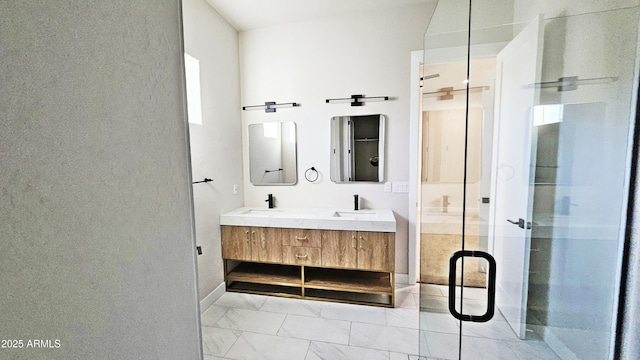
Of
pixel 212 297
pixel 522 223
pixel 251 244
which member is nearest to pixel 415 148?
pixel 522 223

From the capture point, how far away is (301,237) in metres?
2.50

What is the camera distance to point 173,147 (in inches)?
34.1

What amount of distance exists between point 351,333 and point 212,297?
143 cm

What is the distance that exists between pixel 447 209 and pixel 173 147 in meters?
2.77

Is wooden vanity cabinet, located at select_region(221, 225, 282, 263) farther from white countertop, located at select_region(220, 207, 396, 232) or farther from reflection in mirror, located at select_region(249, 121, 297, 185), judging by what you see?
reflection in mirror, located at select_region(249, 121, 297, 185)

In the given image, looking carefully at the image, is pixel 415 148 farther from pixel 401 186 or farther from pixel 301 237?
pixel 301 237

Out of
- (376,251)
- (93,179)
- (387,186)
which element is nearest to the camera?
(93,179)

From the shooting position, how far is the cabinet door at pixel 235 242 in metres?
2.63

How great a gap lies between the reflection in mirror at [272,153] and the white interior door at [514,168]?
2.04 metres

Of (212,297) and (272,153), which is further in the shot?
(272,153)

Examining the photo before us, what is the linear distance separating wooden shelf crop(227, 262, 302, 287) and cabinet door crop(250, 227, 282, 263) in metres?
0.23

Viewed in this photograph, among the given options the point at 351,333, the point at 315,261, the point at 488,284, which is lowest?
the point at 351,333

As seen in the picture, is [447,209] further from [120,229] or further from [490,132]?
[120,229]

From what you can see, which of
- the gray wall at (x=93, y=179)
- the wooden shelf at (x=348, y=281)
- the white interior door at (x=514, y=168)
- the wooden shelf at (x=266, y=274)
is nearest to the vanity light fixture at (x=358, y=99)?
the white interior door at (x=514, y=168)
